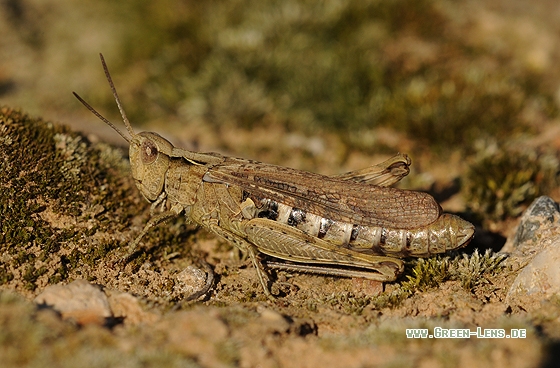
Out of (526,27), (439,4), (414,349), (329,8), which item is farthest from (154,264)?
(526,27)

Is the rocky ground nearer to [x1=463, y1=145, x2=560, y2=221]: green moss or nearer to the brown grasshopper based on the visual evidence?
[x1=463, y1=145, x2=560, y2=221]: green moss

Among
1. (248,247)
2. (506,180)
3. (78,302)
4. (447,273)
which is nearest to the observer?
(78,302)

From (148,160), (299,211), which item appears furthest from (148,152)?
(299,211)

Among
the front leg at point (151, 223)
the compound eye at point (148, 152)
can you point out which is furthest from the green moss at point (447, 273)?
the compound eye at point (148, 152)

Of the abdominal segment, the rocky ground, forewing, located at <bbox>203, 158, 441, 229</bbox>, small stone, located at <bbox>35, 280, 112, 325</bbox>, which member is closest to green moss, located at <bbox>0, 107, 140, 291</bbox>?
the rocky ground

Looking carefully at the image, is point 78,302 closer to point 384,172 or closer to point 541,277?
point 384,172

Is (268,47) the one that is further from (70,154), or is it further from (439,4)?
(70,154)

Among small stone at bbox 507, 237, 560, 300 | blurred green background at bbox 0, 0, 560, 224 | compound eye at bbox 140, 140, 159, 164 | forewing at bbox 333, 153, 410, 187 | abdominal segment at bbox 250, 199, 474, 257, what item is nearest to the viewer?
small stone at bbox 507, 237, 560, 300

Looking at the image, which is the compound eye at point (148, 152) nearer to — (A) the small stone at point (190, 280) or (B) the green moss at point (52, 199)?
(B) the green moss at point (52, 199)
